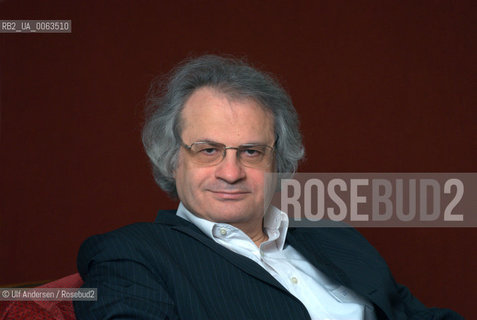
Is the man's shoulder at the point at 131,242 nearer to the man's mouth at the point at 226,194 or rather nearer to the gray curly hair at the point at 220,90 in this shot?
the man's mouth at the point at 226,194

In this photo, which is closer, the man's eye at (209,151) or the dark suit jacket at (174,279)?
the dark suit jacket at (174,279)

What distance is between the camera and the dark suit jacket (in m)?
1.38

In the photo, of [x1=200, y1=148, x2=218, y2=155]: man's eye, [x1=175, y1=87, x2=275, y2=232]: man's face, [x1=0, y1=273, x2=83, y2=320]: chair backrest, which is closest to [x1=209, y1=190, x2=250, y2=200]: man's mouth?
[x1=175, y1=87, x2=275, y2=232]: man's face

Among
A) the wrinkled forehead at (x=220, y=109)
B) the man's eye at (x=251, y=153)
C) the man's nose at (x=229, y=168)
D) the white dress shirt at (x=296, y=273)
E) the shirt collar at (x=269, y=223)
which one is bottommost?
the white dress shirt at (x=296, y=273)

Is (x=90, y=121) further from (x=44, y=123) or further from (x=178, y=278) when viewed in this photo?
(x=178, y=278)

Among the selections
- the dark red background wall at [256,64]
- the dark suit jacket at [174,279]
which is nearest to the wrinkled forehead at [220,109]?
the dark suit jacket at [174,279]

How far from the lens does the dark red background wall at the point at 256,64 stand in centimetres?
262

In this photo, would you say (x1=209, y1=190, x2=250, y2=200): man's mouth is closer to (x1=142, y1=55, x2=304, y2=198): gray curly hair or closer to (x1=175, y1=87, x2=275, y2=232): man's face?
(x1=175, y1=87, x2=275, y2=232): man's face

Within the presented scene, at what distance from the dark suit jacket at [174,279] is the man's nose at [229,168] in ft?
0.60

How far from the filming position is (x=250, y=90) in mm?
1817

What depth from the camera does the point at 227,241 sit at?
5.78 ft

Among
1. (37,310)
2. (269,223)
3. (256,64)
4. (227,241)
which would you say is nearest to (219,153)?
(227,241)

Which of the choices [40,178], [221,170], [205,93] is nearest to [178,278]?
[221,170]

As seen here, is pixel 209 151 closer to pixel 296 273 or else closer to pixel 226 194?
pixel 226 194
